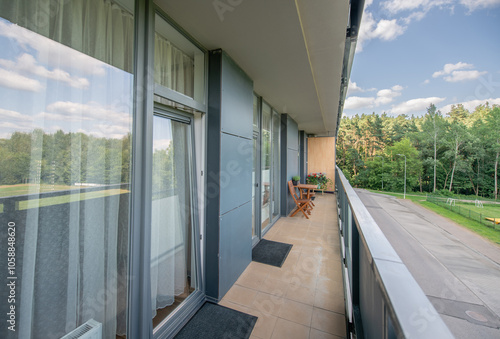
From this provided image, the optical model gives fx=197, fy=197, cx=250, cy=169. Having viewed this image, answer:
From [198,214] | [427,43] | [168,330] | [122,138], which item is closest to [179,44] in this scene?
[122,138]

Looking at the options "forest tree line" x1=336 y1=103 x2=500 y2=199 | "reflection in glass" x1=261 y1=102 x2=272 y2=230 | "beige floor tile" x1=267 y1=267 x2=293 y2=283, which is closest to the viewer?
"beige floor tile" x1=267 y1=267 x2=293 y2=283

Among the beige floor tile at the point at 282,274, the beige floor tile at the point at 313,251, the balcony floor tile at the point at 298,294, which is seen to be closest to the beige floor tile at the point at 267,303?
the balcony floor tile at the point at 298,294

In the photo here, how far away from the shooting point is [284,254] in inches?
125

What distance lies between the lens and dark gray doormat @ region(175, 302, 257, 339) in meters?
1.71

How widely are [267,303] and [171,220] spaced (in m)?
1.34

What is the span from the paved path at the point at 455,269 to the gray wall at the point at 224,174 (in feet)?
15.6

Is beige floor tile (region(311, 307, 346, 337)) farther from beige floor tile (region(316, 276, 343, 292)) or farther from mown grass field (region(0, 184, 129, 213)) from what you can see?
mown grass field (region(0, 184, 129, 213))

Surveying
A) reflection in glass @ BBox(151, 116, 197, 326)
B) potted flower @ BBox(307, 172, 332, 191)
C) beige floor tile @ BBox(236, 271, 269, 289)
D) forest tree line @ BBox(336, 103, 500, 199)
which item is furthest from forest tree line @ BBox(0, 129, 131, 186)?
forest tree line @ BBox(336, 103, 500, 199)

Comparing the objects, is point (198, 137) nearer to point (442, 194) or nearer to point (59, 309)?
point (59, 309)

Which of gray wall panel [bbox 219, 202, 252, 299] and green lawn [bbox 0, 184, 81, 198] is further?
gray wall panel [bbox 219, 202, 252, 299]

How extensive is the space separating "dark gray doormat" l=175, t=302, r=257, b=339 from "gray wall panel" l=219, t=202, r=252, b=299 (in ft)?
0.65

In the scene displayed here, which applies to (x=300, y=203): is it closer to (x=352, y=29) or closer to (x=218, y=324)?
(x=218, y=324)

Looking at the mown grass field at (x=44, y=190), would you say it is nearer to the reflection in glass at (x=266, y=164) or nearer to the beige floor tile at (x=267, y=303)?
the beige floor tile at (x=267, y=303)

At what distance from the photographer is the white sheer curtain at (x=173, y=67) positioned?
5.45 feet
